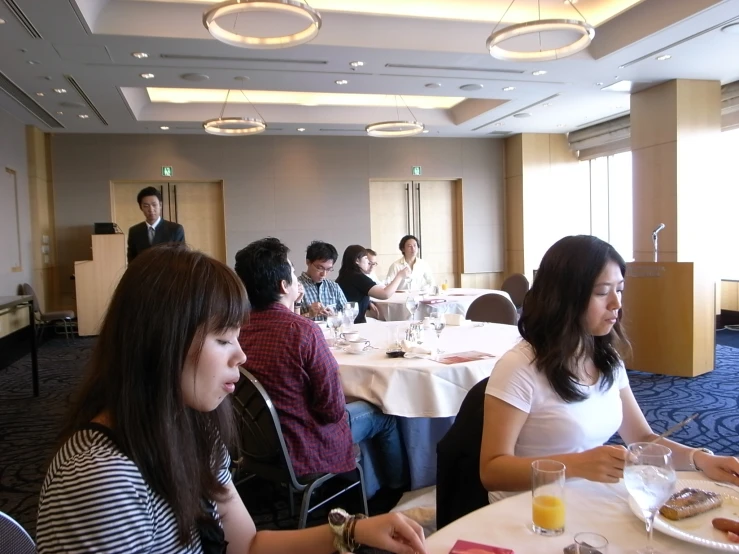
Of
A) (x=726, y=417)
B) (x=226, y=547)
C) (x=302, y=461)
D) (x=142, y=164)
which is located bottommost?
(x=726, y=417)

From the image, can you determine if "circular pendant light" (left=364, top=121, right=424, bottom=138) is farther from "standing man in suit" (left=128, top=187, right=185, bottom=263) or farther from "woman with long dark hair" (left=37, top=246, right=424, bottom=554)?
"woman with long dark hair" (left=37, top=246, right=424, bottom=554)

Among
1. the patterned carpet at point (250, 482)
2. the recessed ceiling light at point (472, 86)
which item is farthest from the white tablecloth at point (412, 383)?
the recessed ceiling light at point (472, 86)

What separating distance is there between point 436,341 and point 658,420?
6.94 ft

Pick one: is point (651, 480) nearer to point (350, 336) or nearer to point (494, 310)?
point (350, 336)

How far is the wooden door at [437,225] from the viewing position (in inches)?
430

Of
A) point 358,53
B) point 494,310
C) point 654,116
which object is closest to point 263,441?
point 494,310

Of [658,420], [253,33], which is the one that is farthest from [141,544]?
[253,33]

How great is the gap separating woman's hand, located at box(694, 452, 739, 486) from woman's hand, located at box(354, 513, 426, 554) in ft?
2.57

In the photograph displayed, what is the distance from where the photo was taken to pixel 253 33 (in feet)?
17.4

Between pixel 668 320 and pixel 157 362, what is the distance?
18.9 ft

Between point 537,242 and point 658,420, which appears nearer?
point 658,420

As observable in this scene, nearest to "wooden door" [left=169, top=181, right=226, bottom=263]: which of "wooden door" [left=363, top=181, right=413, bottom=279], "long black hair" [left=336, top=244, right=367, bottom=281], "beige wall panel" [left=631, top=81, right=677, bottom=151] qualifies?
"wooden door" [left=363, top=181, right=413, bottom=279]

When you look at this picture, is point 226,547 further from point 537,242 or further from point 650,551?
point 537,242

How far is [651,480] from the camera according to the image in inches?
40.8
